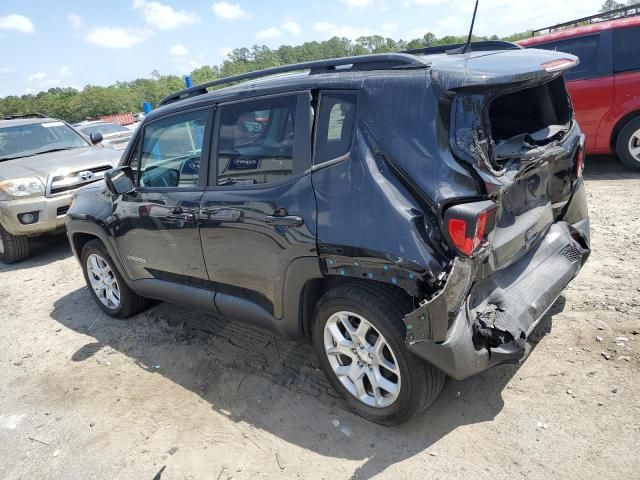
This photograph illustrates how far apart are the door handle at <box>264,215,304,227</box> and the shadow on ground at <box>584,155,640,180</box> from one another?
5.28 meters

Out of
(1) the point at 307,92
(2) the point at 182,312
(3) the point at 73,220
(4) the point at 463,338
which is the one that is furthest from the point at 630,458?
(3) the point at 73,220

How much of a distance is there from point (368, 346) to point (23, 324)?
394 cm

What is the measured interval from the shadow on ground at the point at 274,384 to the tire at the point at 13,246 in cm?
264

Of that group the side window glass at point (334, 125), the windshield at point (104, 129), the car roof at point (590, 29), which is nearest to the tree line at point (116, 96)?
the windshield at point (104, 129)

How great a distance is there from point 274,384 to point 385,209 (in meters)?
1.58

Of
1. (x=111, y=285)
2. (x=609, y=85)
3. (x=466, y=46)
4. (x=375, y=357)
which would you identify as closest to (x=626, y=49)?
(x=609, y=85)

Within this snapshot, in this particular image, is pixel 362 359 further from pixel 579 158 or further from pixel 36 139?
pixel 36 139

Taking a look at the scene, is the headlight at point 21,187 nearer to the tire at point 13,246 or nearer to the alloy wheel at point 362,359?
the tire at point 13,246

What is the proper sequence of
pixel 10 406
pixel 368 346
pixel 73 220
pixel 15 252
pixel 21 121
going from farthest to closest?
pixel 21 121 < pixel 15 252 < pixel 73 220 < pixel 10 406 < pixel 368 346

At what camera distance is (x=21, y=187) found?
252 inches

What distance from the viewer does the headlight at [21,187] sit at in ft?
20.9

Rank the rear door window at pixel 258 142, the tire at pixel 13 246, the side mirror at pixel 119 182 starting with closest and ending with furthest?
the rear door window at pixel 258 142, the side mirror at pixel 119 182, the tire at pixel 13 246

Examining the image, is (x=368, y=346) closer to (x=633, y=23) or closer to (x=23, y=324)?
(x=23, y=324)

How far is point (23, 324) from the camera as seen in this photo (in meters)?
4.94
